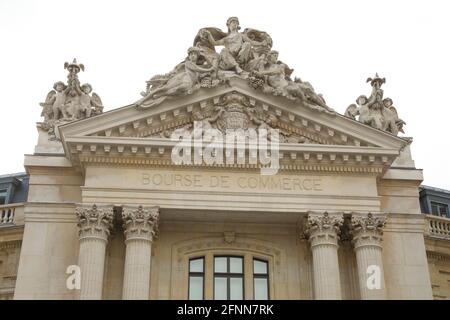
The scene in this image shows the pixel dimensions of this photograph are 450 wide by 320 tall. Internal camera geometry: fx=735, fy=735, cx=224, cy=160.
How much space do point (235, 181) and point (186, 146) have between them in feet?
7.18

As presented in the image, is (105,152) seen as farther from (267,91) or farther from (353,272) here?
(353,272)

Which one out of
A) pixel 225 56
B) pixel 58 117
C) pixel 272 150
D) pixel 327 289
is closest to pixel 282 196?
pixel 272 150

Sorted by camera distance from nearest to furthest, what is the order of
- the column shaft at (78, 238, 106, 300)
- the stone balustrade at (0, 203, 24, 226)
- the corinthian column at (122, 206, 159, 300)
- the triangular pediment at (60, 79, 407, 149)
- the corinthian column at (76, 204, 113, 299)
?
the column shaft at (78, 238, 106, 300) → the corinthian column at (76, 204, 113, 299) → the corinthian column at (122, 206, 159, 300) → the triangular pediment at (60, 79, 407, 149) → the stone balustrade at (0, 203, 24, 226)

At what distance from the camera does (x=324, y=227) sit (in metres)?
25.9

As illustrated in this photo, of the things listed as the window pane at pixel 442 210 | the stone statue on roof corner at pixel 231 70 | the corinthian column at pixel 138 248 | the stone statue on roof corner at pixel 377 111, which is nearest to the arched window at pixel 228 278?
the corinthian column at pixel 138 248

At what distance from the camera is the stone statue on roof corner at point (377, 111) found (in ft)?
96.0

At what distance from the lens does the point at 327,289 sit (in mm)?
24938

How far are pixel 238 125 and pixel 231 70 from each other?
8.32 ft

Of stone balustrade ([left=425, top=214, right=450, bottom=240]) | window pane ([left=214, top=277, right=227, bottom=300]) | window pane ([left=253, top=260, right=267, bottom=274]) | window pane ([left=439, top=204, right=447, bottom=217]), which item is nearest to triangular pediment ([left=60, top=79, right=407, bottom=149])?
window pane ([left=253, top=260, right=267, bottom=274])

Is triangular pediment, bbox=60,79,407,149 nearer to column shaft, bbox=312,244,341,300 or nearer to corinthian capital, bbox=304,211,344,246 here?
corinthian capital, bbox=304,211,344,246

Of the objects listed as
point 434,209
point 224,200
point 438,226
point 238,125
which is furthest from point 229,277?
point 434,209

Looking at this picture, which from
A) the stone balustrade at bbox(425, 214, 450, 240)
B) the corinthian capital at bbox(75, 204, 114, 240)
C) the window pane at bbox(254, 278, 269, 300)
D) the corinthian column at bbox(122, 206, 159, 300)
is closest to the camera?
the corinthian column at bbox(122, 206, 159, 300)

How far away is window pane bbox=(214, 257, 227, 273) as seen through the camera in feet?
88.6

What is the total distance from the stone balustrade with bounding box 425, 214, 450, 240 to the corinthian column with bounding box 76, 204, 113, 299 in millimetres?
13888
